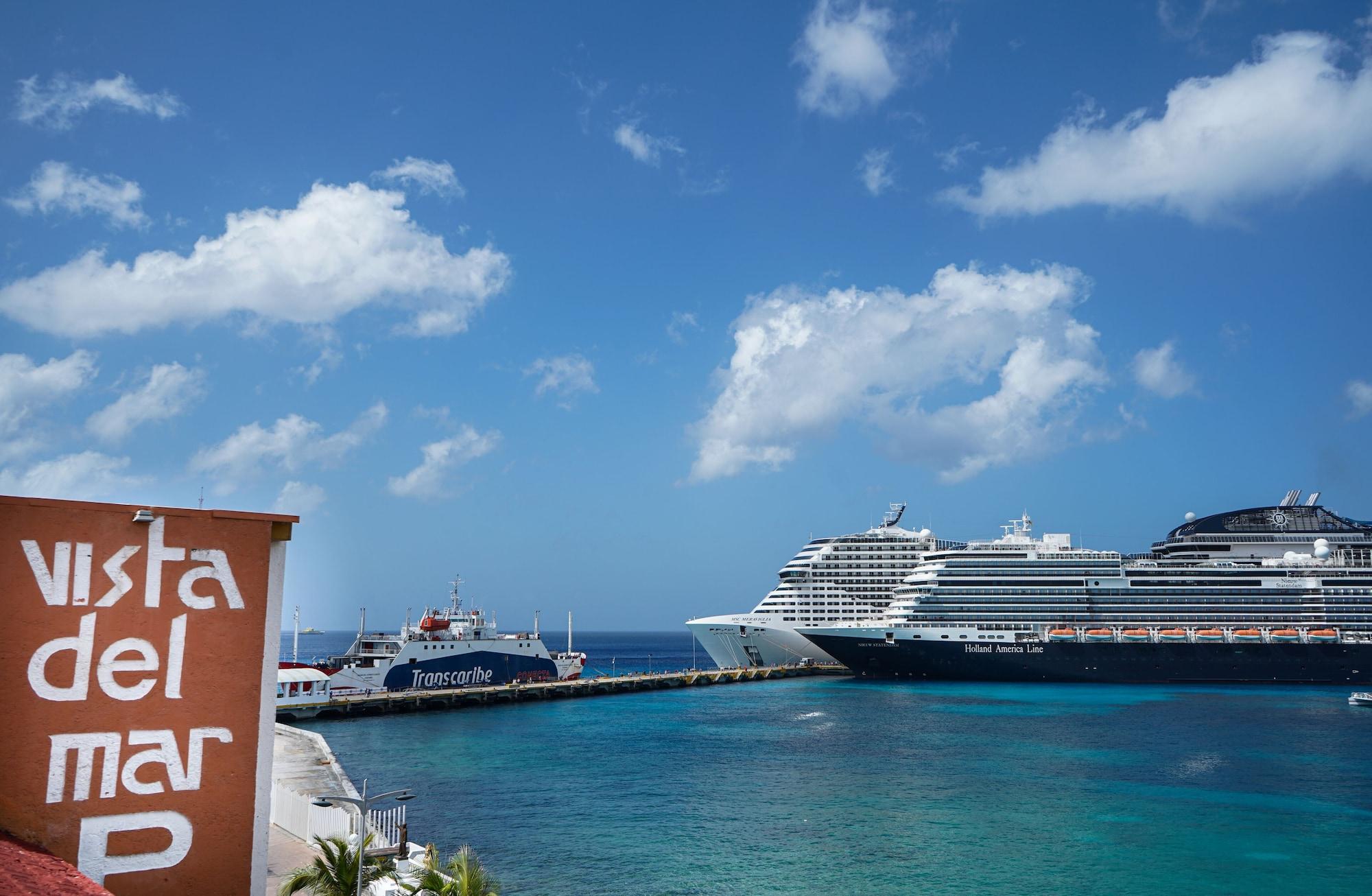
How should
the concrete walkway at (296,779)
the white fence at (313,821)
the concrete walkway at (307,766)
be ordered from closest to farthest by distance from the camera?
the concrete walkway at (296,779) < the white fence at (313,821) < the concrete walkway at (307,766)

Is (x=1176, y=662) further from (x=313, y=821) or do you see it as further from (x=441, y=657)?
(x=313, y=821)

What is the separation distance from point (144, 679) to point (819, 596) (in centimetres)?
7194

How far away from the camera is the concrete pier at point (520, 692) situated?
50031 mm

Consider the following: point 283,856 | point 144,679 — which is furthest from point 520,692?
point 144,679

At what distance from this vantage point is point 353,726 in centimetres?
4588

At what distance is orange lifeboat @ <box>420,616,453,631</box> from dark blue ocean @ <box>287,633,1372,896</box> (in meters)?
8.60

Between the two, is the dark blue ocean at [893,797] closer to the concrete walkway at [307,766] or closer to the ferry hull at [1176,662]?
the concrete walkway at [307,766]

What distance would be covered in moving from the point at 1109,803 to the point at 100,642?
1068 inches

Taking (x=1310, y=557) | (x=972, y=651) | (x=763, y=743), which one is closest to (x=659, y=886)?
(x=763, y=743)

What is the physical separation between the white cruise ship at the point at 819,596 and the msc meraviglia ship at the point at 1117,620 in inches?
161

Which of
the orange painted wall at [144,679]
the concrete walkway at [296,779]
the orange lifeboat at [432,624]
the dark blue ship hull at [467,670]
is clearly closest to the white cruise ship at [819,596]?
the dark blue ship hull at [467,670]

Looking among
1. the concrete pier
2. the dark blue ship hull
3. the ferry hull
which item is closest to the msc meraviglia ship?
the ferry hull

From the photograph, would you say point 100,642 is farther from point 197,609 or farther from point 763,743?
point 763,743

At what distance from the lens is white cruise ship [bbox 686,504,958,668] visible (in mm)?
78688
